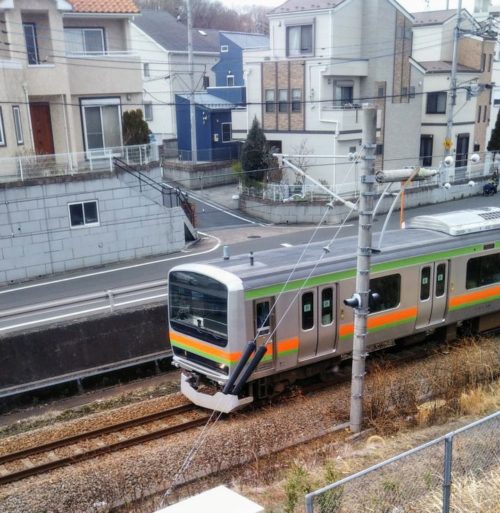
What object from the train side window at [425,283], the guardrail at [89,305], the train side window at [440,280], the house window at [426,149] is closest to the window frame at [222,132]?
the house window at [426,149]

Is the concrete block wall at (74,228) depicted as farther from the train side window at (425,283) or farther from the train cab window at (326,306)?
the train side window at (425,283)

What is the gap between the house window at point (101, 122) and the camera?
2452 centimetres

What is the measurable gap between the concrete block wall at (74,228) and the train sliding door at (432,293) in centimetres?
1293

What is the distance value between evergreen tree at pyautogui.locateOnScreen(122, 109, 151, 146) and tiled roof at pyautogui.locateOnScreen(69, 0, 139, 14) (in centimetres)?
396

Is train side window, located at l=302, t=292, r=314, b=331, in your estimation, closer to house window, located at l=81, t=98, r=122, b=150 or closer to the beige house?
the beige house

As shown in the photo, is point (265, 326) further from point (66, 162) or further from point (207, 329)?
point (66, 162)

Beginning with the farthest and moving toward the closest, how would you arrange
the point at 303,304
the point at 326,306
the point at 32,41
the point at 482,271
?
the point at 32,41 → the point at 482,271 → the point at 326,306 → the point at 303,304

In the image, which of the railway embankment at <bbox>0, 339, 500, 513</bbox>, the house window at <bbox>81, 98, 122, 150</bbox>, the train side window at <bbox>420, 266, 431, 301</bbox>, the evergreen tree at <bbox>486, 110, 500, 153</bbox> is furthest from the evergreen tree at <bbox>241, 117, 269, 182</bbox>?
the railway embankment at <bbox>0, 339, 500, 513</bbox>

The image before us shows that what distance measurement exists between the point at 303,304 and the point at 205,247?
44.4 ft

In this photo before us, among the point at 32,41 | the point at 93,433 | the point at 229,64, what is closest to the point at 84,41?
the point at 32,41

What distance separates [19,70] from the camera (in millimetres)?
21828

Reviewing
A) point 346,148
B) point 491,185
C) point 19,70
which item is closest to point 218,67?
point 346,148

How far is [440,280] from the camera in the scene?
43.7ft

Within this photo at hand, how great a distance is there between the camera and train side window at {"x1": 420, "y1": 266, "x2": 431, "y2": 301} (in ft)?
42.6
